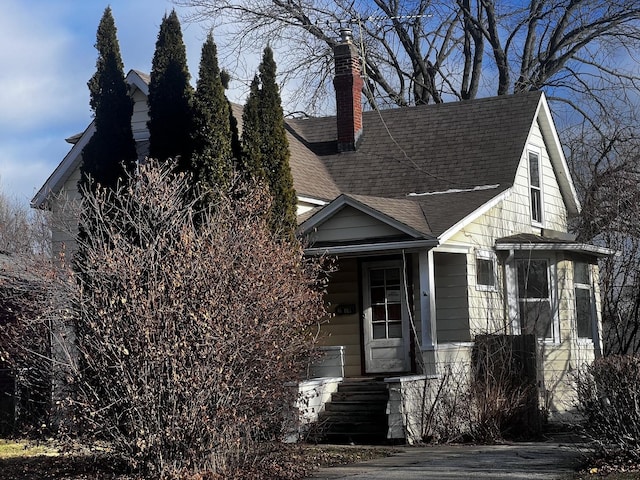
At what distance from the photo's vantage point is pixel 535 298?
19.1 metres

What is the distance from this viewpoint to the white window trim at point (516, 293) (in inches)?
743

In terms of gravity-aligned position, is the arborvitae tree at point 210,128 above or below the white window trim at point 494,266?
above

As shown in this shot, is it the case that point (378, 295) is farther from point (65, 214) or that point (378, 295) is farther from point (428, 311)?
point (65, 214)

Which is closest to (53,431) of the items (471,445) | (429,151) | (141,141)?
(471,445)

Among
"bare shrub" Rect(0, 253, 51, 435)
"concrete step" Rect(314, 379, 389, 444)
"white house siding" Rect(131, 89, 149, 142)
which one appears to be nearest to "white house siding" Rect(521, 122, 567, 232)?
"concrete step" Rect(314, 379, 389, 444)

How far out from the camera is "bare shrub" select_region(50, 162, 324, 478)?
33.2 feet

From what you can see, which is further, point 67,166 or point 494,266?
point 67,166

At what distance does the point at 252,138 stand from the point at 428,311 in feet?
13.7

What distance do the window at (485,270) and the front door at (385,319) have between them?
1.49m

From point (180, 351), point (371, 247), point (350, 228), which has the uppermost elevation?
point (350, 228)

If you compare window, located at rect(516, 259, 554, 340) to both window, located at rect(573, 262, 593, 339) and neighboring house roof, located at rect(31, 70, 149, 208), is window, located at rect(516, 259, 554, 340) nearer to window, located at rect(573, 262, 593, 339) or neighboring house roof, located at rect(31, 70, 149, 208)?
window, located at rect(573, 262, 593, 339)

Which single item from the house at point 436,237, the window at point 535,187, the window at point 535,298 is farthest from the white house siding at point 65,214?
the window at point 535,187

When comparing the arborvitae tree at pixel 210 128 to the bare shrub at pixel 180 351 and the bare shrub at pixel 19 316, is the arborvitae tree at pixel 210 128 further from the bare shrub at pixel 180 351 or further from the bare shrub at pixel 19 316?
the bare shrub at pixel 180 351

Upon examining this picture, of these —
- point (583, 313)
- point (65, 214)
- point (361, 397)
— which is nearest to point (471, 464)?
point (361, 397)
